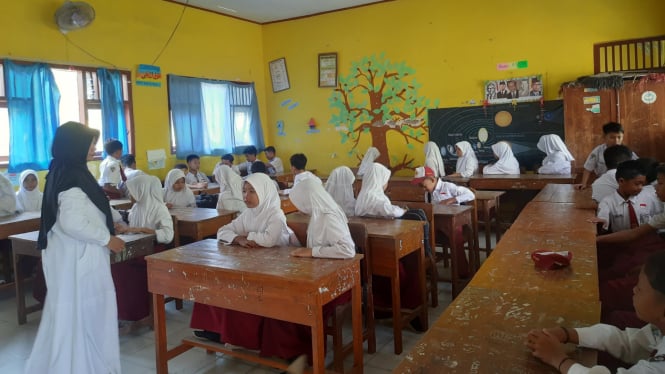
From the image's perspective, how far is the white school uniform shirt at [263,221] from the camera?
2.96m

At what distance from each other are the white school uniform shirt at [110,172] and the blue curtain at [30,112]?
0.63 metres

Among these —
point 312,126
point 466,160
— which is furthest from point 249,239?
point 312,126

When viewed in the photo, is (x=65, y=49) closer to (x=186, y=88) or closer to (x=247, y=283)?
(x=186, y=88)

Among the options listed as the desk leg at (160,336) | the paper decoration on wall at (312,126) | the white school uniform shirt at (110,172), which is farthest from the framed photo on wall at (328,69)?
the desk leg at (160,336)

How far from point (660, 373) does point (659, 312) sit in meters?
0.20

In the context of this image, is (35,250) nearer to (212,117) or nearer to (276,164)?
(212,117)

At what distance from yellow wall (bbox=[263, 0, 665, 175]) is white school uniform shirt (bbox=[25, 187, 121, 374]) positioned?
19.8ft

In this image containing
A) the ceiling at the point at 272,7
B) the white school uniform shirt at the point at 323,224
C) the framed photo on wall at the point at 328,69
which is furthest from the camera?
the framed photo on wall at the point at 328,69

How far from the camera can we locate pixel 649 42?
6.25 metres

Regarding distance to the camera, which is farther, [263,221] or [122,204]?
[122,204]

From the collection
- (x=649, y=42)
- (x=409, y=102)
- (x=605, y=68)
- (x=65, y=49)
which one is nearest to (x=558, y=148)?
(x=605, y=68)

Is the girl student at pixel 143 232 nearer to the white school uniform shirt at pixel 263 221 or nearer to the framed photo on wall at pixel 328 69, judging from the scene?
the white school uniform shirt at pixel 263 221

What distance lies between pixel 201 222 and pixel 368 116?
15.7 feet

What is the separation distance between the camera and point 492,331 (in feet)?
4.95
